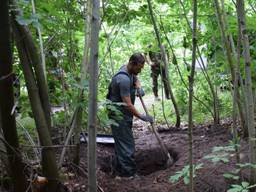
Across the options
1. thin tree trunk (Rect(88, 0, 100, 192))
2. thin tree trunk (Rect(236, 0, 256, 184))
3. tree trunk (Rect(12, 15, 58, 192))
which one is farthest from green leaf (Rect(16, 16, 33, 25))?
thin tree trunk (Rect(236, 0, 256, 184))

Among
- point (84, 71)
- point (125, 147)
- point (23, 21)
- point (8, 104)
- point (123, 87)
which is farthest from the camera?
point (125, 147)

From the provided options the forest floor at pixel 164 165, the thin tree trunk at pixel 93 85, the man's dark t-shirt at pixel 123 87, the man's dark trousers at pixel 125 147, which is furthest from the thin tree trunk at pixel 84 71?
the thin tree trunk at pixel 93 85

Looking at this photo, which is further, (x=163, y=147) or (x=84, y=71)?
(x=163, y=147)

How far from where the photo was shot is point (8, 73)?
231cm

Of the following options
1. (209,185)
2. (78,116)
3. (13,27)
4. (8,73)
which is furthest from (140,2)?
(8,73)

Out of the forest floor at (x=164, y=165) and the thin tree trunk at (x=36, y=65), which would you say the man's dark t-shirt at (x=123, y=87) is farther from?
the thin tree trunk at (x=36, y=65)

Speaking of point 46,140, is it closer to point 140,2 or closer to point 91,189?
point 91,189

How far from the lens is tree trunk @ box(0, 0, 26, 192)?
2.12m

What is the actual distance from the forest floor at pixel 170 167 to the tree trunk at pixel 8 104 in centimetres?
87

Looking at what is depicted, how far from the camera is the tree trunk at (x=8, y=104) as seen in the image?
2123 millimetres

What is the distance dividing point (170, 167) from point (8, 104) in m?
3.16

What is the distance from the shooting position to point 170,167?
17.0ft

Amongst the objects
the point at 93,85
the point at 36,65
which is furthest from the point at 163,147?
the point at 93,85

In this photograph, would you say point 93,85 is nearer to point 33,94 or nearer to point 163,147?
point 33,94
